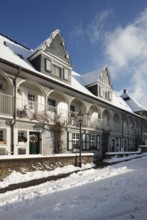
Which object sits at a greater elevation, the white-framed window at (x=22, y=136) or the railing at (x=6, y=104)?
the railing at (x=6, y=104)

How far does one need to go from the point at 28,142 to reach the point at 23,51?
8558 millimetres

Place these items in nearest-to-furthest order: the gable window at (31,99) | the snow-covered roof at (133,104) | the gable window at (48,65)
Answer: the gable window at (31,99) → the gable window at (48,65) → the snow-covered roof at (133,104)

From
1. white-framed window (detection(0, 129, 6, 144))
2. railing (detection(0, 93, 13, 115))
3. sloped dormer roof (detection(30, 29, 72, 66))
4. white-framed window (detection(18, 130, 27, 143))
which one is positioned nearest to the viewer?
white-framed window (detection(0, 129, 6, 144))

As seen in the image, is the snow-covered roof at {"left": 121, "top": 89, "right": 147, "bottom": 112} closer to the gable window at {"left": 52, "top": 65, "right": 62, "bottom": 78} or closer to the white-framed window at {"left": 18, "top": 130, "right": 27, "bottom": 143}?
the gable window at {"left": 52, "top": 65, "right": 62, "bottom": 78}

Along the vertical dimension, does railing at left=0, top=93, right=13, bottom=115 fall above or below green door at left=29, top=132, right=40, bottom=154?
above

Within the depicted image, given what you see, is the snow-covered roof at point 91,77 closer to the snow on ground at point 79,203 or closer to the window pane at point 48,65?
the window pane at point 48,65

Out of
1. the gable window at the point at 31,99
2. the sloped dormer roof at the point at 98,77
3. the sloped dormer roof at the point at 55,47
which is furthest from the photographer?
the sloped dormer roof at the point at 98,77

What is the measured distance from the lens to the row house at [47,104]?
1449cm

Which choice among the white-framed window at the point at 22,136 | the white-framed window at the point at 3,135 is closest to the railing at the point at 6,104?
the white-framed window at the point at 3,135

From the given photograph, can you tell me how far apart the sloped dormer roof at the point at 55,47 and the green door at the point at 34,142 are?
6.90 m

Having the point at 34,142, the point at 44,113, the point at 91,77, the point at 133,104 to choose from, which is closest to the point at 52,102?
the point at 44,113

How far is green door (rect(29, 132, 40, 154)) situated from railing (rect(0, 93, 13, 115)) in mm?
2590

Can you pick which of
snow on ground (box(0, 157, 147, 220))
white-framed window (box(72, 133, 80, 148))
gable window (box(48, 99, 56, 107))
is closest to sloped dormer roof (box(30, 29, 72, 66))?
gable window (box(48, 99, 56, 107))

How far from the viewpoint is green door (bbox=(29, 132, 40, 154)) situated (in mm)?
16194
